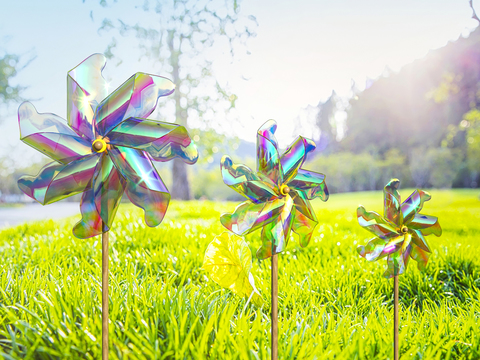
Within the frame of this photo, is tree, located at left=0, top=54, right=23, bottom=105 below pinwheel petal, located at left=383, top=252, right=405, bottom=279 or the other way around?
the other way around


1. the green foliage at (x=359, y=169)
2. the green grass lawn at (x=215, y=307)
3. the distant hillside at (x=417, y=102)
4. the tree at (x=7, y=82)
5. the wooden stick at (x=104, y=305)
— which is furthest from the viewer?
the green foliage at (x=359, y=169)

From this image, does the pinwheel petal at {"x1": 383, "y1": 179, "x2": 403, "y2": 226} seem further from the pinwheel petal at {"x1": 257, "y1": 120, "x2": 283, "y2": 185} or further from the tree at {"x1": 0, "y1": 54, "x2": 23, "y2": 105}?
the tree at {"x1": 0, "y1": 54, "x2": 23, "y2": 105}

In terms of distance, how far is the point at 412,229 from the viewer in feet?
2.89

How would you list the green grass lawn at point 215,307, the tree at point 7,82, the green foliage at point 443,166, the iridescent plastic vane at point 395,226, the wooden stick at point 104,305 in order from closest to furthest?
the wooden stick at point 104,305
the green grass lawn at point 215,307
the iridescent plastic vane at point 395,226
the tree at point 7,82
the green foliage at point 443,166

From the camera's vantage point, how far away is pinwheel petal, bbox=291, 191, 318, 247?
81 cm

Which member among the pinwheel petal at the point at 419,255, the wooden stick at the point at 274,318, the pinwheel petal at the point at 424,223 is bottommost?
the wooden stick at the point at 274,318

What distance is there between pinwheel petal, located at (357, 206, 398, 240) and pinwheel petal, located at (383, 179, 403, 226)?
22 millimetres

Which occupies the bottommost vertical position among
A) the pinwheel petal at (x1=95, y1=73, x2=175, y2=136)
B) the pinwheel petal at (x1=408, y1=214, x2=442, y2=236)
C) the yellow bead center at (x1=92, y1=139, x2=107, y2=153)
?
the pinwheel petal at (x1=408, y1=214, x2=442, y2=236)

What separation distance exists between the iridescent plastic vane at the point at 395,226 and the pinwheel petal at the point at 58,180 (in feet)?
2.30

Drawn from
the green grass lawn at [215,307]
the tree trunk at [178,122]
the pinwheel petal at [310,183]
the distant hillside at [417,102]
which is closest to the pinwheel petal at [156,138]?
the pinwheel petal at [310,183]

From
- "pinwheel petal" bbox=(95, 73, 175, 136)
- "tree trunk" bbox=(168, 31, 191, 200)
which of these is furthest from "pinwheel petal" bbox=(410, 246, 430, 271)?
"tree trunk" bbox=(168, 31, 191, 200)

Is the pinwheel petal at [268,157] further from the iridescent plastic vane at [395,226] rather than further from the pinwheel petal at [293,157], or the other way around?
the iridescent plastic vane at [395,226]

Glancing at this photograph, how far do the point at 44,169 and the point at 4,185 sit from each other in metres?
7.11

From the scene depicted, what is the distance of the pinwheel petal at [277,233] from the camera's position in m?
0.75
